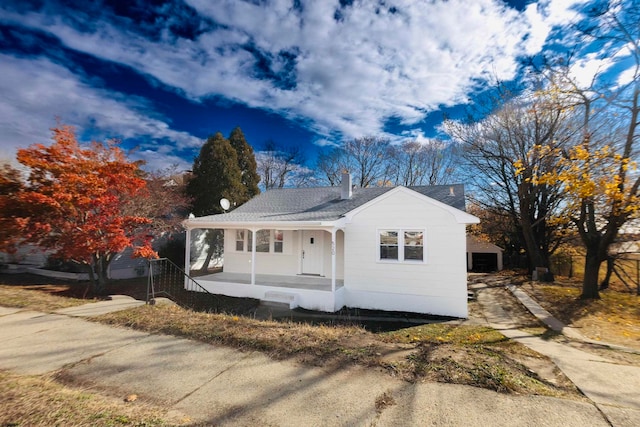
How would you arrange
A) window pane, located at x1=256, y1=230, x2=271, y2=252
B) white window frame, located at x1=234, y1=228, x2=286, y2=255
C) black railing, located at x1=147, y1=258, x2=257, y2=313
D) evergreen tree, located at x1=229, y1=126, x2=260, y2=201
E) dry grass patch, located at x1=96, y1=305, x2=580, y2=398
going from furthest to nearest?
evergreen tree, located at x1=229, y1=126, x2=260, y2=201, window pane, located at x1=256, y1=230, x2=271, y2=252, white window frame, located at x1=234, y1=228, x2=286, y2=255, black railing, located at x1=147, y1=258, x2=257, y2=313, dry grass patch, located at x1=96, y1=305, x2=580, y2=398

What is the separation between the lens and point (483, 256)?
76.3 ft

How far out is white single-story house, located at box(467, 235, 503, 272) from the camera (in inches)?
896

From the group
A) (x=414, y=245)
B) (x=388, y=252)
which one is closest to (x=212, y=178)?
(x=388, y=252)

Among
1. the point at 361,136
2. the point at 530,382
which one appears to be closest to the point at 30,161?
the point at 530,382

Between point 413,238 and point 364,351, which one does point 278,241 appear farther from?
point 364,351

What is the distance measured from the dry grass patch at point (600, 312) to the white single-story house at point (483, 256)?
930 cm

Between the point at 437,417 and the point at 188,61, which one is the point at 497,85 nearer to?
the point at 188,61

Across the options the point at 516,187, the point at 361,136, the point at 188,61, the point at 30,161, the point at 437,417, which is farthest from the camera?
the point at 361,136

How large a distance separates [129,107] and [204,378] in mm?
11854

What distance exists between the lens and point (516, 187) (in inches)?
768

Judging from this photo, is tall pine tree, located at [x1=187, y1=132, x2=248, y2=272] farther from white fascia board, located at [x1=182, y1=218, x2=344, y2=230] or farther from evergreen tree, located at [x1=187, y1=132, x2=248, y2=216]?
white fascia board, located at [x1=182, y1=218, x2=344, y2=230]

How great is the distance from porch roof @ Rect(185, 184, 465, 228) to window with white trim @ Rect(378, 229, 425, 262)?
1.85 m

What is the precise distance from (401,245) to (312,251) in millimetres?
4354

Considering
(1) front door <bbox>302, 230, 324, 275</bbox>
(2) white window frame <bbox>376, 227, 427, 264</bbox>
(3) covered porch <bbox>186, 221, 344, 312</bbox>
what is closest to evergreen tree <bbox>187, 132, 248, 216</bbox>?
(3) covered porch <bbox>186, 221, 344, 312</bbox>
